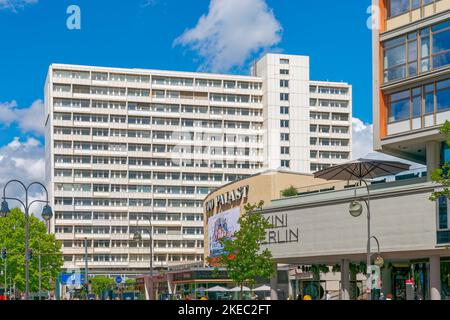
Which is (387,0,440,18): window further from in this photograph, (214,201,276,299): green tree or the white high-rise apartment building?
the white high-rise apartment building

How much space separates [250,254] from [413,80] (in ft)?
70.4

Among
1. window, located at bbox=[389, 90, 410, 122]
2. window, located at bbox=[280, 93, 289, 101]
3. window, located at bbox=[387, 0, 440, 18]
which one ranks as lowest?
window, located at bbox=[389, 90, 410, 122]

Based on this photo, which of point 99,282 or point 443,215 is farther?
point 99,282

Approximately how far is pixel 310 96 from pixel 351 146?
1419 centimetres

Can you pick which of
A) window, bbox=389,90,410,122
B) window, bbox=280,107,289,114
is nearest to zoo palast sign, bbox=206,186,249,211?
window, bbox=280,107,289,114

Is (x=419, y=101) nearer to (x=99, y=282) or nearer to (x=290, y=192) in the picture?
(x=290, y=192)

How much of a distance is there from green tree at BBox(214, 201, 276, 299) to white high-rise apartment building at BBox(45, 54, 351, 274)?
94.6 m

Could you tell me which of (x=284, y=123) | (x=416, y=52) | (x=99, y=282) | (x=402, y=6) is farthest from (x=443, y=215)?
(x=284, y=123)

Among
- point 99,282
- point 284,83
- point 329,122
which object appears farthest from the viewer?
point 329,122

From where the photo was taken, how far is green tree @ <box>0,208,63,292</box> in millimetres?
110812

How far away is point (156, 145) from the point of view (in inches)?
6599

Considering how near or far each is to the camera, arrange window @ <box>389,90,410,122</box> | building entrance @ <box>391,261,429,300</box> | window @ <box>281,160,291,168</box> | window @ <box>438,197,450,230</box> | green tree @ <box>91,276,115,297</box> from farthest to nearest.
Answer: window @ <box>281,160,291,168</box>
green tree @ <box>91,276,115,297</box>
building entrance @ <box>391,261,429,300</box>
window @ <box>389,90,410,122</box>
window @ <box>438,197,450,230</box>
